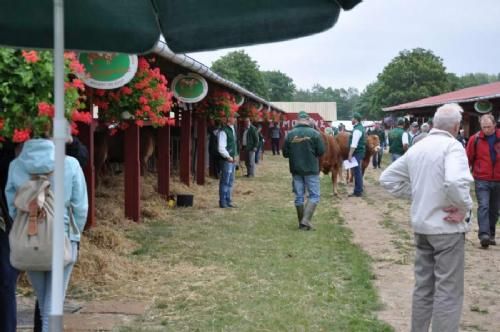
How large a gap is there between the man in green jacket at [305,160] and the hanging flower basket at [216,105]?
19.6 feet

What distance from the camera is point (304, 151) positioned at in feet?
33.5

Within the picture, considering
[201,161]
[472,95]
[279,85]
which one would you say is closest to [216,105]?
[201,161]

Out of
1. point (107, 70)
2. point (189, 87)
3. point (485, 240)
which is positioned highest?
point (189, 87)

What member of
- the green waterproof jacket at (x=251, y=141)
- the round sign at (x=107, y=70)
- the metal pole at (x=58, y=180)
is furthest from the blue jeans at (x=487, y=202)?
the green waterproof jacket at (x=251, y=141)

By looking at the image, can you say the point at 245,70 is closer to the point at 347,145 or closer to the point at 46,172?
the point at 347,145

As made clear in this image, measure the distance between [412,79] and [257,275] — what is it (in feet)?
228

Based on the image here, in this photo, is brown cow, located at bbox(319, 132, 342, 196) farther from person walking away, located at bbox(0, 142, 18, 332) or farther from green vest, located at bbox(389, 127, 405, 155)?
person walking away, located at bbox(0, 142, 18, 332)

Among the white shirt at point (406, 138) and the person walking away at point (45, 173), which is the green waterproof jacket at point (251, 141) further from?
the person walking away at point (45, 173)

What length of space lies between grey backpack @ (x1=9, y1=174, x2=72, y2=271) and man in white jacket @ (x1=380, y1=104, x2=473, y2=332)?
2515 millimetres

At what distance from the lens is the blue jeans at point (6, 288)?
4.44 m

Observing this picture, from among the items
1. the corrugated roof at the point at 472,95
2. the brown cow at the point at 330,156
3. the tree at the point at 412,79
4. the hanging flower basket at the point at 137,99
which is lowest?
the brown cow at the point at 330,156

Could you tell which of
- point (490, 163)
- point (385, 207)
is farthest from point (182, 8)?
point (385, 207)

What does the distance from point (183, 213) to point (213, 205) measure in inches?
50.4

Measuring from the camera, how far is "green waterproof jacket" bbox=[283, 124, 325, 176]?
402 inches
